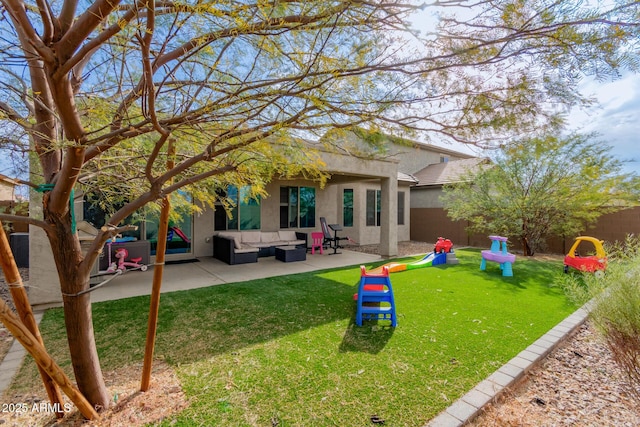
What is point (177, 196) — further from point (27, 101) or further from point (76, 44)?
point (76, 44)

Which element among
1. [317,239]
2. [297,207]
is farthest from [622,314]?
[297,207]

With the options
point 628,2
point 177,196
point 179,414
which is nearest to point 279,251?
point 177,196

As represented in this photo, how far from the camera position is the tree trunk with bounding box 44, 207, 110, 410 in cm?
218

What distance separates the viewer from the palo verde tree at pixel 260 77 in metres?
1.80

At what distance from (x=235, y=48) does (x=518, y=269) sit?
942 centimetres

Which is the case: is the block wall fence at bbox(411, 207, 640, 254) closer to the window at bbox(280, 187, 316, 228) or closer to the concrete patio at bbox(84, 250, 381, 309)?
the concrete patio at bbox(84, 250, 381, 309)

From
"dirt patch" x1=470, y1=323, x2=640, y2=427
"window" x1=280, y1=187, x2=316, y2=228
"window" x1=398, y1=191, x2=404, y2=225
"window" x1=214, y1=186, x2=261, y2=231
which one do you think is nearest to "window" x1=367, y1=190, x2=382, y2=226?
"window" x1=398, y1=191, x2=404, y2=225

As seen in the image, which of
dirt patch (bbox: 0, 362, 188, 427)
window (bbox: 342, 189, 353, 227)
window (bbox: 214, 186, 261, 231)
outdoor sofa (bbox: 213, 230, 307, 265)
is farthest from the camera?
window (bbox: 342, 189, 353, 227)

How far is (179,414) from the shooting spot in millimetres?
2381

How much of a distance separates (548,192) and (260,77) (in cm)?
1102

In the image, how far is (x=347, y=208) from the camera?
45.4 feet

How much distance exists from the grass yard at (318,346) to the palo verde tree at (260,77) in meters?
1.16

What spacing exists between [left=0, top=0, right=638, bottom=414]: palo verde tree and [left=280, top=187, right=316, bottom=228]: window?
28.5 ft

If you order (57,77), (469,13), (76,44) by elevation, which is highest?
(469,13)
